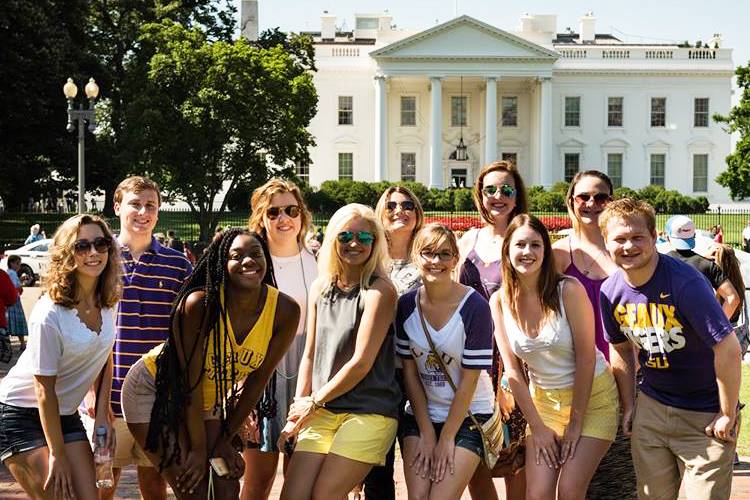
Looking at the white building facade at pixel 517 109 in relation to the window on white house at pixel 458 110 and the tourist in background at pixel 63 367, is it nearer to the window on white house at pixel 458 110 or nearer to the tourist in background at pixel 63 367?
the window on white house at pixel 458 110

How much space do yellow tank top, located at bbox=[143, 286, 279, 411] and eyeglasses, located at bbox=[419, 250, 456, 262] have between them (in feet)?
2.72

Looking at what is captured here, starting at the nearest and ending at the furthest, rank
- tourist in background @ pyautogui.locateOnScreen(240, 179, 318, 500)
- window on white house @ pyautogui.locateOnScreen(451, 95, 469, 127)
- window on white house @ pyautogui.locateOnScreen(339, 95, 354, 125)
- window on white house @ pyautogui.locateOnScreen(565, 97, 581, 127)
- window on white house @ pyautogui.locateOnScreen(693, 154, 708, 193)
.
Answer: tourist in background @ pyautogui.locateOnScreen(240, 179, 318, 500), window on white house @ pyautogui.locateOnScreen(451, 95, 469, 127), window on white house @ pyautogui.locateOnScreen(339, 95, 354, 125), window on white house @ pyautogui.locateOnScreen(565, 97, 581, 127), window on white house @ pyautogui.locateOnScreen(693, 154, 708, 193)

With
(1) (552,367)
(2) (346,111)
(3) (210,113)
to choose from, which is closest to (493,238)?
(1) (552,367)

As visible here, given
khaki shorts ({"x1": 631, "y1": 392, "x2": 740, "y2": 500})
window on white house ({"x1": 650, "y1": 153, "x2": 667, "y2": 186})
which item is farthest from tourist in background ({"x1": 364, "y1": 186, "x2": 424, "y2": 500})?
window on white house ({"x1": 650, "y1": 153, "x2": 667, "y2": 186})

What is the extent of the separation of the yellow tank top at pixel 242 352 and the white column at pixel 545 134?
51.1 meters

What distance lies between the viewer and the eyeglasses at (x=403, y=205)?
558 centimetres

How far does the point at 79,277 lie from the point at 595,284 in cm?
290

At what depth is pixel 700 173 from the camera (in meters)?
59.2

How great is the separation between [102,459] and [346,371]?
4.74 feet

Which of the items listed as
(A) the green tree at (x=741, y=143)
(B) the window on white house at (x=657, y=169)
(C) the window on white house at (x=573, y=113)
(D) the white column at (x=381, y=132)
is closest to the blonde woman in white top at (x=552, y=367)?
(A) the green tree at (x=741, y=143)

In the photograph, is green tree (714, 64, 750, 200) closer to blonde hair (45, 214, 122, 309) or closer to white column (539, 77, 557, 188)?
white column (539, 77, 557, 188)

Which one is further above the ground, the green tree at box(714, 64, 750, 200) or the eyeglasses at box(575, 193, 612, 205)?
the green tree at box(714, 64, 750, 200)

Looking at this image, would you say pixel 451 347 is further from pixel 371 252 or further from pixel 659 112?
pixel 659 112

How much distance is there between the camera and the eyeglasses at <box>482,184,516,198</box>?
5.47 m
